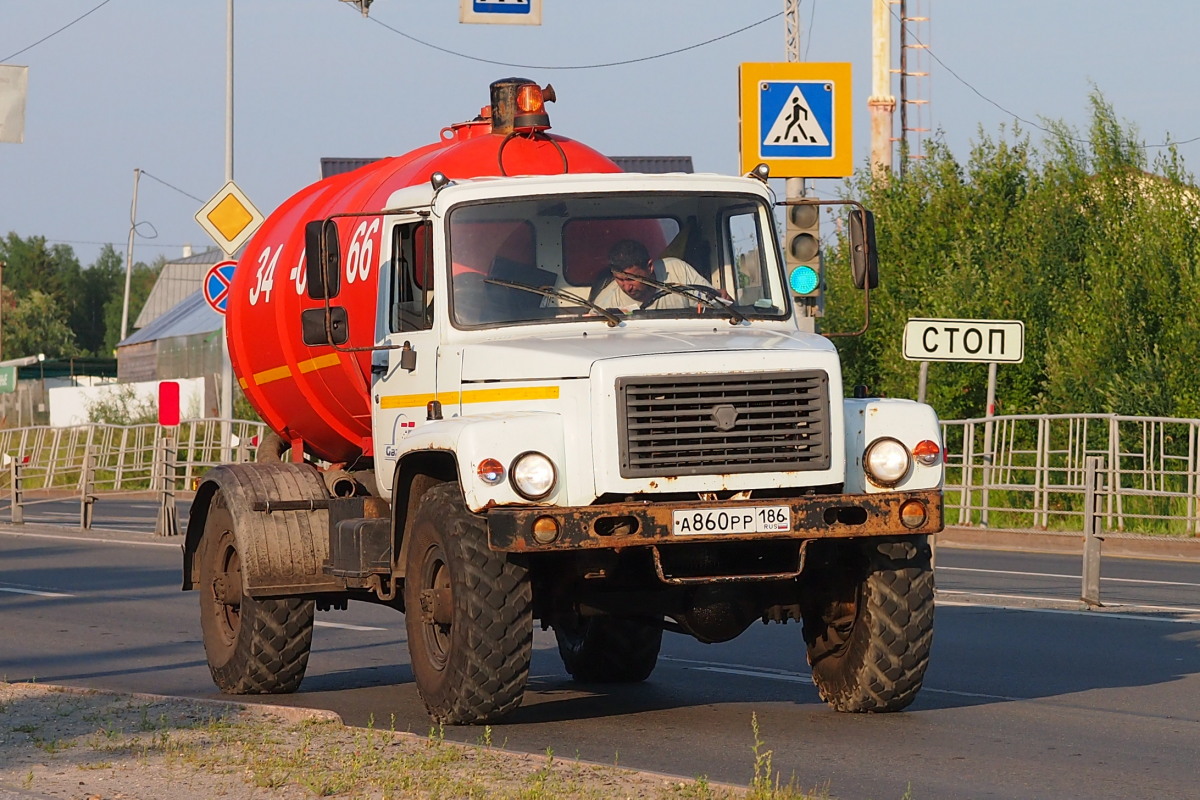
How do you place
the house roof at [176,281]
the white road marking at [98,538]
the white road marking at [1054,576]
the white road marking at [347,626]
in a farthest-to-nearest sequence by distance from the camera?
the house roof at [176,281] → the white road marking at [98,538] → the white road marking at [1054,576] → the white road marking at [347,626]

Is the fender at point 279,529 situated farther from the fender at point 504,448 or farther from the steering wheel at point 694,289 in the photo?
the steering wheel at point 694,289

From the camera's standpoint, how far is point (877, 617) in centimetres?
901

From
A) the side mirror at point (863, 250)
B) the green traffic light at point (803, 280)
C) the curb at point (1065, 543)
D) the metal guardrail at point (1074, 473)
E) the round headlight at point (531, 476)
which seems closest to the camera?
the round headlight at point (531, 476)

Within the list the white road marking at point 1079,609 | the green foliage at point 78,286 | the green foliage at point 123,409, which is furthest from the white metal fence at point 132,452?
the green foliage at point 78,286

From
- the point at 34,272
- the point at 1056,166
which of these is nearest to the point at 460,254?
the point at 1056,166

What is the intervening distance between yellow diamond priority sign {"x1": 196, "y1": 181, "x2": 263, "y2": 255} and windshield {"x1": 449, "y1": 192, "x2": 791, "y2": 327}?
14.0m

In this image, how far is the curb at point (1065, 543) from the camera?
23047 millimetres

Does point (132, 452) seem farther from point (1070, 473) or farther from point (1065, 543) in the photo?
point (1065, 543)

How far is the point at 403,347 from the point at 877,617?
2727mm

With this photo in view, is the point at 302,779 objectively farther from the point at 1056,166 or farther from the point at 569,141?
the point at 1056,166

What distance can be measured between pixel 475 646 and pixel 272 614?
268cm

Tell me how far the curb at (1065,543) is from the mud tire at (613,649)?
11840mm

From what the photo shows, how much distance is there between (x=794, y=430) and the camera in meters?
8.61

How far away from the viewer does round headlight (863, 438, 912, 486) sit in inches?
347
